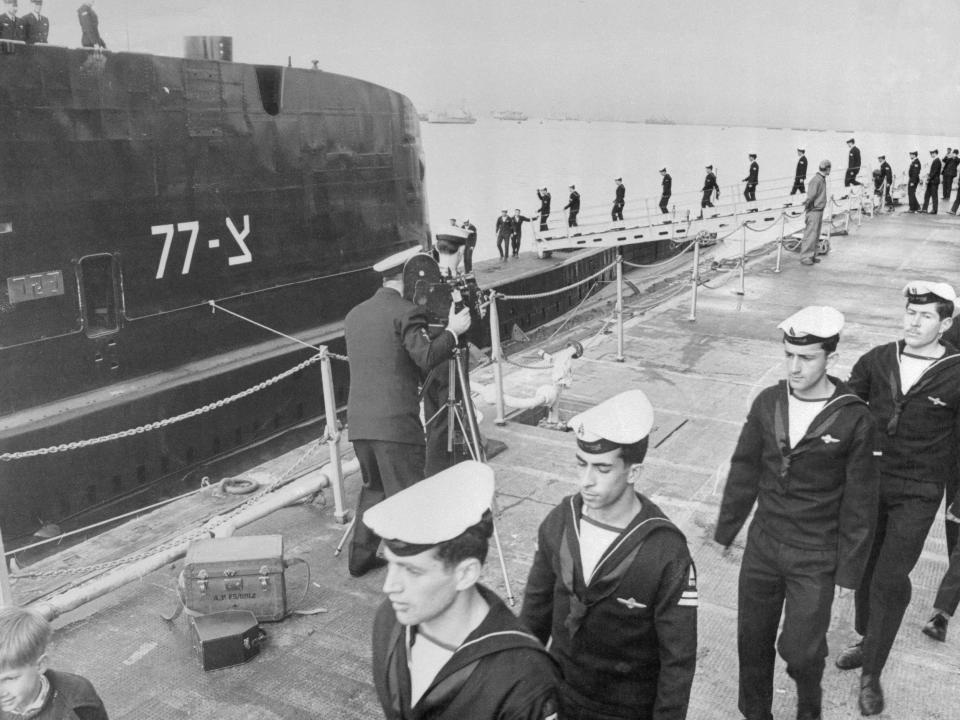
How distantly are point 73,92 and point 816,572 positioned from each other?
773cm

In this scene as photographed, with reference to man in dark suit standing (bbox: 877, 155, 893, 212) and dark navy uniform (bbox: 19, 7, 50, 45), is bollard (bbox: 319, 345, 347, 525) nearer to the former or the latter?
dark navy uniform (bbox: 19, 7, 50, 45)

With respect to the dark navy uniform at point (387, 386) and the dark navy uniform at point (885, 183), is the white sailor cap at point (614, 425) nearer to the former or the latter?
the dark navy uniform at point (387, 386)

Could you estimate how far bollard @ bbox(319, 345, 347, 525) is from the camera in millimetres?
5684

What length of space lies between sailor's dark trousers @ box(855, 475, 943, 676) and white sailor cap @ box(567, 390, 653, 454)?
180 centimetres

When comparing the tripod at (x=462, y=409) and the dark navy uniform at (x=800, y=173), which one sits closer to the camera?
the tripod at (x=462, y=409)

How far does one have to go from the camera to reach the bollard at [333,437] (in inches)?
224

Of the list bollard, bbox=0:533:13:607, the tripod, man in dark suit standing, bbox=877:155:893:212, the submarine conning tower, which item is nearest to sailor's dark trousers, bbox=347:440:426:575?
the tripod

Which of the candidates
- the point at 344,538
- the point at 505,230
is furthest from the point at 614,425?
the point at 505,230

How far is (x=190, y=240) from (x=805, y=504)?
25.8ft

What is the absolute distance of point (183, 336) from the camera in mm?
9875

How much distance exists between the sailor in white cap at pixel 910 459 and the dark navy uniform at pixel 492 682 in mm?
2542

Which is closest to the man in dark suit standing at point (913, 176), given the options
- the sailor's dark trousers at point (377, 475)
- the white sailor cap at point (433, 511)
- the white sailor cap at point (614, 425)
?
the sailor's dark trousers at point (377, 475)

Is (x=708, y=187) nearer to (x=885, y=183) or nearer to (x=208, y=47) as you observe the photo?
(x=885, y=183)

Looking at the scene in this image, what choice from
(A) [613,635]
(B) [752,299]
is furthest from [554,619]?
(B) [752,299]
